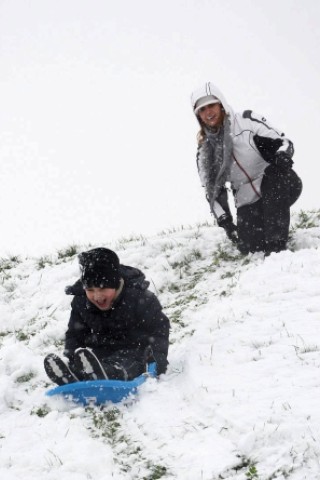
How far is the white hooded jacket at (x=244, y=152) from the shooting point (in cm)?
730

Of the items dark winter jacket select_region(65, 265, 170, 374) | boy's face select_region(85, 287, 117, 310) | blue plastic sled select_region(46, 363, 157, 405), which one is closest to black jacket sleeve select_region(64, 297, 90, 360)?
dark winter jacket select_region(65, 265, 170, 374)

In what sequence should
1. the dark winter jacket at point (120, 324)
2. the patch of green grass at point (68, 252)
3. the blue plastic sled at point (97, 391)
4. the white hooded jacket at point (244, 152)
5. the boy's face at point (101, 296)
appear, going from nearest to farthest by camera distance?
1. the blue plastic sled at point (97, 391)
2. the boy's face at point (101, 296)
3. the dark winter jacket at point (120, 324)
4. the white hooded jacket at point (244, 152)
5. the patch of green grass at point (68, 252)

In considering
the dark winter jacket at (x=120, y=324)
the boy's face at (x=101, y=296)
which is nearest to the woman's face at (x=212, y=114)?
the dark winter jacket at (x=120, y=324)

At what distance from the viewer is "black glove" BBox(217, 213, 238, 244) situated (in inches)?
308

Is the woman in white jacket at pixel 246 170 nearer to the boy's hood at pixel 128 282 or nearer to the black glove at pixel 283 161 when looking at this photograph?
the black glove at pixel 283 161

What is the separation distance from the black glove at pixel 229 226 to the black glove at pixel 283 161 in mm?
1064

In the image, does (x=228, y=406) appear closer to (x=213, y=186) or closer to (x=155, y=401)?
(x=155, y=401)

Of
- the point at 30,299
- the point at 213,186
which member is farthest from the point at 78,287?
the point at 213,186

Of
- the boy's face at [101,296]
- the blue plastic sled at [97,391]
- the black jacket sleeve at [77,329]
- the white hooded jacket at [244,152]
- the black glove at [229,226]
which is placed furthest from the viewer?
the black glove at [229,226]

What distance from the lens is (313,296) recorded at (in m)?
5.28

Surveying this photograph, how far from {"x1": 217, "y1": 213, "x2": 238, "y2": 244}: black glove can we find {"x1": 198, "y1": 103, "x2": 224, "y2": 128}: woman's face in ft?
4.47

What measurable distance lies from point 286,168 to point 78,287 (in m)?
3.77

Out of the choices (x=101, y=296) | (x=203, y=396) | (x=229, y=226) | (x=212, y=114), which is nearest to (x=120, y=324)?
(x=101, y=296)

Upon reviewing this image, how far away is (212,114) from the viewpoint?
725 cm
